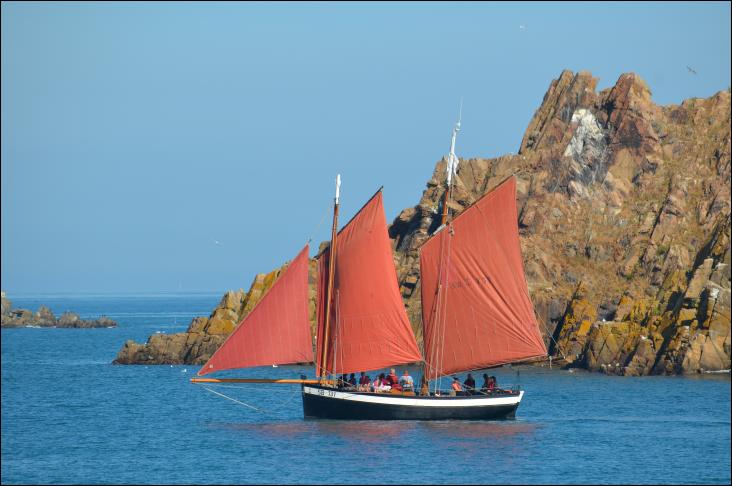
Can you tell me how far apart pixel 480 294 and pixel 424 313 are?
394cm

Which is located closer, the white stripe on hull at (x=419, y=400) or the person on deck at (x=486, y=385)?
the white stripe on hull at (x=419, y=400)

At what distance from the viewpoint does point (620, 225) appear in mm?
129625

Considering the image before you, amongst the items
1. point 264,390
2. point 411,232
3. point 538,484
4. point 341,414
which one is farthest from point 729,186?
point 538,484

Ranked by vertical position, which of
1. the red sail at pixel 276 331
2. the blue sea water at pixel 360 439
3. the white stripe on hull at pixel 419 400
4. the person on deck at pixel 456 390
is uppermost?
the red sail at pixel 276 331

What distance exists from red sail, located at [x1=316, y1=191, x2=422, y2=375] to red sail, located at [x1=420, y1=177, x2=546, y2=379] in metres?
3.24

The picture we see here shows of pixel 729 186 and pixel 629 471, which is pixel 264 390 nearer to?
pixel 629 471

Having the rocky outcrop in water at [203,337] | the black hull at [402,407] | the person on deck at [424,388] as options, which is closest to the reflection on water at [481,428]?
the black hull at [402,407]

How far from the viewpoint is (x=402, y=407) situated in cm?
7281

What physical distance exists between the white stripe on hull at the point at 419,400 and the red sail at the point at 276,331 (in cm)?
304

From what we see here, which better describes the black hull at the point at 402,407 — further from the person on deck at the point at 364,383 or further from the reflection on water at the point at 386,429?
the person on deck at the point at 364,383

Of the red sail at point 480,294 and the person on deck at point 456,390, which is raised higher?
the red sail at point 480,294

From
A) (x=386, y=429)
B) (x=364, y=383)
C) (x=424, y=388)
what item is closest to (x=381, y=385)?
(x=364, y=383)

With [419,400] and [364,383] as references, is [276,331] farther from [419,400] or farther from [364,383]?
[419,400]

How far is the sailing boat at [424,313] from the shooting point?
2859 inches
